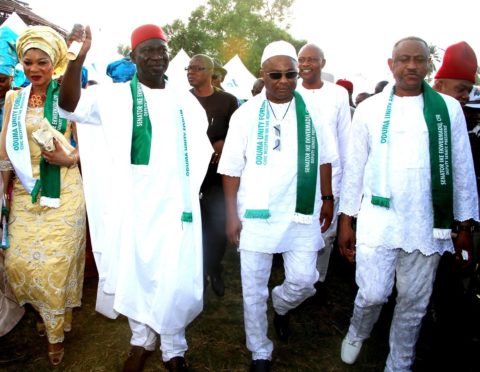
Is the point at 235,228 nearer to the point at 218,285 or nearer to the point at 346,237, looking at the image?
the point at 346,237

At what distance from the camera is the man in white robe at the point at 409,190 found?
110 inches

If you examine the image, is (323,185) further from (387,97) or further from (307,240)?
(387,97)

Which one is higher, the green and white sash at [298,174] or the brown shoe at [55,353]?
the green and white sash at [298,174]

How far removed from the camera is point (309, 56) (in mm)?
4523

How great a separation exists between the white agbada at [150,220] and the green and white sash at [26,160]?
1.65 feet

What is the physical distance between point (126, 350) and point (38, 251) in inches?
41.2

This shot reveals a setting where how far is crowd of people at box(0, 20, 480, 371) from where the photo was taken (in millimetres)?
2855

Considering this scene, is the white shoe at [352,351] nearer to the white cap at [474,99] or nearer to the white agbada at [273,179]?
the white agbada at [273,179]

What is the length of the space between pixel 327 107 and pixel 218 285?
216cm

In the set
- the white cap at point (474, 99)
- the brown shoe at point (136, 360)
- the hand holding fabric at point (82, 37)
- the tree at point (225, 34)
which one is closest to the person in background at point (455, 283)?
the white cap at point (474, 99)

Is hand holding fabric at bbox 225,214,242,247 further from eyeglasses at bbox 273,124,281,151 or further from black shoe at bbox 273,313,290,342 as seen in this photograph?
black shoe at bbox 273,313,290,342

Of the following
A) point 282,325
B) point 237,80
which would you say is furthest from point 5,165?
point 237,80

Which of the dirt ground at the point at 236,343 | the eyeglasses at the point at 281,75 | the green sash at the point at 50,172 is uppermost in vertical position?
the eyeglasses at the point at 281,75

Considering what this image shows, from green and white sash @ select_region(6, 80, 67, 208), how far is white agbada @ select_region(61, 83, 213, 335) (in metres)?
0.50
